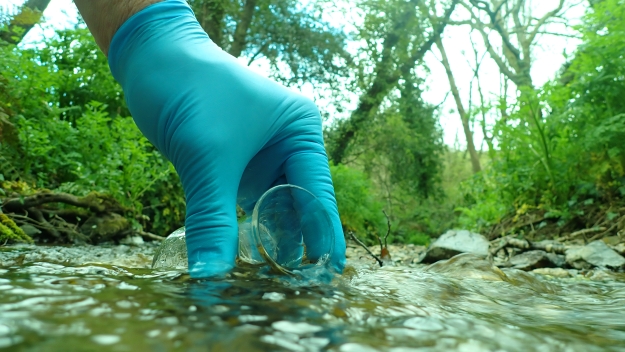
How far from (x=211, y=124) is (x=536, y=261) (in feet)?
10.6

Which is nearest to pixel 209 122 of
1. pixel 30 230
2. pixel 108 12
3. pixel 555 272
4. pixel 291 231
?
pixel 291 231

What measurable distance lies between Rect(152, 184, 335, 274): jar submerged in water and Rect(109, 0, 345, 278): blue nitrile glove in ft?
0.29

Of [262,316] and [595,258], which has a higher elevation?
[595,258]

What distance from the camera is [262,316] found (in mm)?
1016

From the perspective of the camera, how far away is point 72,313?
3.06ft

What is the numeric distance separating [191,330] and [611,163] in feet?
20.1

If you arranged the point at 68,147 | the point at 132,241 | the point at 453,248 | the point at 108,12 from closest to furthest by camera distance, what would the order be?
1. the point at 108,12
2. the point at 453,248
3. the point at 132,241
4. the point at 68,147

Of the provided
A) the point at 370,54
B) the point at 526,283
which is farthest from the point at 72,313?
the point at 370,54

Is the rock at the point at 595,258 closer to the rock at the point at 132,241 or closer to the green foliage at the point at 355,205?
the rock at the point at 132,241

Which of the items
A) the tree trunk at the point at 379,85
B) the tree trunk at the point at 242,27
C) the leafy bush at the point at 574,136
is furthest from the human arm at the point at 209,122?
the tree trunk at the point at 379,85

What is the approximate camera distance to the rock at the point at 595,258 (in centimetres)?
380

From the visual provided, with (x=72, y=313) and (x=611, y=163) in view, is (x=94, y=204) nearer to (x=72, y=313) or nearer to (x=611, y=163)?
(x=72, y=313)

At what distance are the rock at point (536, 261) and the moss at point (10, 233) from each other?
3.57 metres

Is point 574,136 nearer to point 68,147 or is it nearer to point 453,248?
point 453,248
